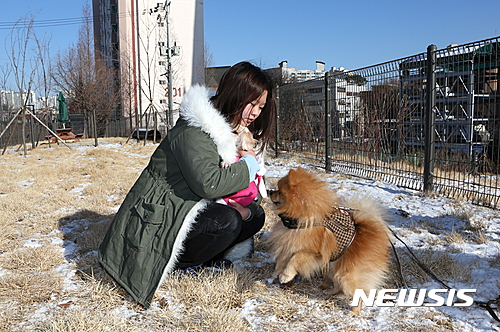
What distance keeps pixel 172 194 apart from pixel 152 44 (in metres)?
31.3

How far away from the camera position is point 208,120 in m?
1.94

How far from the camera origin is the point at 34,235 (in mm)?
3184

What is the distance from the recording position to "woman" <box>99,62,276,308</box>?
1.90m

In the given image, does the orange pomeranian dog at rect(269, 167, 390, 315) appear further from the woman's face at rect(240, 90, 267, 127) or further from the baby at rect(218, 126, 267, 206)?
the woman's face at rect(240, 90, 267, 127)

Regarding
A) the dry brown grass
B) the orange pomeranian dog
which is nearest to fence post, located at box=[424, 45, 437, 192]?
the dry brown grass

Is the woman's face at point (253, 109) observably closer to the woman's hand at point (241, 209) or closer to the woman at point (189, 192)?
the woman at point (189, 192)

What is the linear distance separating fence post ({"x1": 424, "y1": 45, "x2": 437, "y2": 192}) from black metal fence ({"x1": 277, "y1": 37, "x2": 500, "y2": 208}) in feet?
0.04

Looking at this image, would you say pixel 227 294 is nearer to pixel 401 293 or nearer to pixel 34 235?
pixel 401 293

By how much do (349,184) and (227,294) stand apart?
11.2 feet

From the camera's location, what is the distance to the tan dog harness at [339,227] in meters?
1.89

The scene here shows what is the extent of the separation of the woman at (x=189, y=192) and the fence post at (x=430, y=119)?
287cm

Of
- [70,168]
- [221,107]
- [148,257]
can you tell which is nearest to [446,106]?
[221,107]

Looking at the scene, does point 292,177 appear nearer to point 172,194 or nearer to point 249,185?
point 249,185

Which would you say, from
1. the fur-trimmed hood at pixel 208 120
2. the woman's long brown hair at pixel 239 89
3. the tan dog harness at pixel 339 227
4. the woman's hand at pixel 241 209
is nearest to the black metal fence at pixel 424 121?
the woman's hand at pixel 241 209
